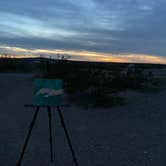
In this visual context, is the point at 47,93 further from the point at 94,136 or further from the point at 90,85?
the point at 90,85

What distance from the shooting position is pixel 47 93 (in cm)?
671

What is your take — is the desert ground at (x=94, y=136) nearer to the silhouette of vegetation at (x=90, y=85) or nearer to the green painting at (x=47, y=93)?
the silhouette of vegetation at (x=90, y=85)

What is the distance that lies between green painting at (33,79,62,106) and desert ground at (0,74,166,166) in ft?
5.03

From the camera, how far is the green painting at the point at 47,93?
22.0ft

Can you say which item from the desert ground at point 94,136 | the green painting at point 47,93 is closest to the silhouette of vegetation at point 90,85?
the desert ground at point 94,136

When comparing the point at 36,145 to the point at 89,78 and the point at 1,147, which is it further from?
the point at 89,78

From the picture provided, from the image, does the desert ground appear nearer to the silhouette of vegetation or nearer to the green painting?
the silhouette of vegetation

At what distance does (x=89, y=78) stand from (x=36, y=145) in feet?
37.1

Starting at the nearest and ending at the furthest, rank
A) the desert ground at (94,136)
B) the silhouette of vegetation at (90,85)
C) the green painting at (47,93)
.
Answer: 1. the green painting at (47,93)
2. the desert ground at (94,136)
3. the silhouette of vegetation at (90,85)

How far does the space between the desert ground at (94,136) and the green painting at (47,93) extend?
1.53m

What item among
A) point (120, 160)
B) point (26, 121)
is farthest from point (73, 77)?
point (120, 160)

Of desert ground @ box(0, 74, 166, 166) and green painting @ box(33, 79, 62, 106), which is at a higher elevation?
green painting @ box(33, 79, 62, 106)

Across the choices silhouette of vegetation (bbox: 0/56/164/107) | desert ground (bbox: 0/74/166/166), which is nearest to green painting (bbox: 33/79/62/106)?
desert ground (bbox: 0/74/166/166)

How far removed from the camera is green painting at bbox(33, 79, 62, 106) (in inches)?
264
